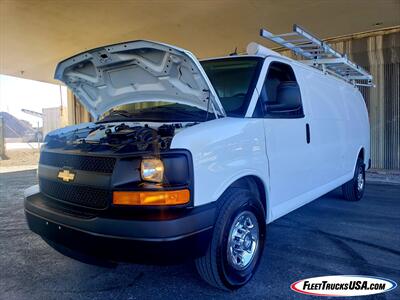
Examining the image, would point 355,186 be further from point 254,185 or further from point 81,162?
point 81,162

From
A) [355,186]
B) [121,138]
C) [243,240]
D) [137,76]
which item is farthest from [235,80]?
[355,186]

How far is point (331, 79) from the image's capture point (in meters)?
5.33

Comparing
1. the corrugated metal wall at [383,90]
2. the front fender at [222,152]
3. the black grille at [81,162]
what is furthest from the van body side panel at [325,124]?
the corrugated metal wall at [383,90]

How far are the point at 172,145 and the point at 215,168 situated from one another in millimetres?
414

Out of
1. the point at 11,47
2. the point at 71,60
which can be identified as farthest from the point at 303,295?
the point at 11,47

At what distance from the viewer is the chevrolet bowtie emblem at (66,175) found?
8.85 feet

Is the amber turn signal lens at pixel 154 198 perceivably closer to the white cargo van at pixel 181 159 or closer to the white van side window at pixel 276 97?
A: the white cargo van at pixel 181 159

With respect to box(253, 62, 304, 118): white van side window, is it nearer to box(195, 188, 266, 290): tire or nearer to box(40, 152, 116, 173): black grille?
box(195, 188, 266, 290): tire

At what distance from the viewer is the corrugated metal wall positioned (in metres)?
9.93

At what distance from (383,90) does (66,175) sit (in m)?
10.1

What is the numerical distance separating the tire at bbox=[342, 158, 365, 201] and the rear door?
251cm

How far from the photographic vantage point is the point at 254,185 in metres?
3.25

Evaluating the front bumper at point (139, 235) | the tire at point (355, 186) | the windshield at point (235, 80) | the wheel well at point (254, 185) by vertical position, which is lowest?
the tire at point (355, 186)

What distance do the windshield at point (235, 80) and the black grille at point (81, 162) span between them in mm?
1256
